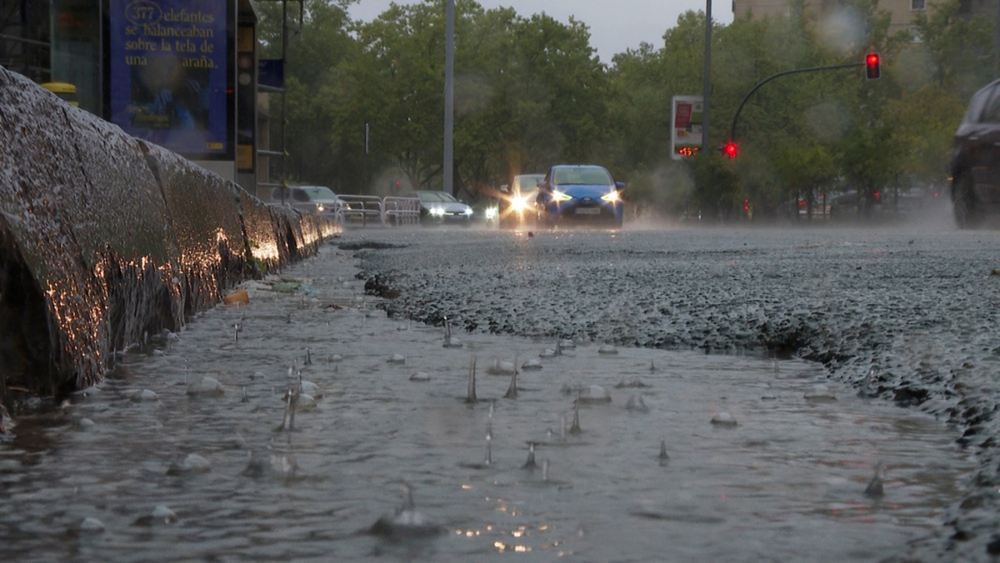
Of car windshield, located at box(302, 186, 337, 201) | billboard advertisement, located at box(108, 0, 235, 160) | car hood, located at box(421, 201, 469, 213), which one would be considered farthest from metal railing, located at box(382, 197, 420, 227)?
billboard advertisement, located at box(108, 0, 235, 160)

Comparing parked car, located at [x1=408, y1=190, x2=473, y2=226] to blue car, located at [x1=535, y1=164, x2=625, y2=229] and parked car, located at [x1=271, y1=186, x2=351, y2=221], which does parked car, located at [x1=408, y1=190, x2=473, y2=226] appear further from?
blue car, located at [x1=535, y1=164, x2=625, y2=229]

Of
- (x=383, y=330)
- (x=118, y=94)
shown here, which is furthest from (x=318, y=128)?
(x=383, y=330)

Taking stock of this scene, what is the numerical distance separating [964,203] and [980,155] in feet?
4.84

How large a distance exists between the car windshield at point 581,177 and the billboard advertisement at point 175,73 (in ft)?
42.4

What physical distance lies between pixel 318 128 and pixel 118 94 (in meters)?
57.6

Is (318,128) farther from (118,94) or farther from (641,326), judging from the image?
(641,326)

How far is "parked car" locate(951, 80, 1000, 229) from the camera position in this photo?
15.4 meters

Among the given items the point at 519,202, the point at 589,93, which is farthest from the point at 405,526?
the point at 589,93

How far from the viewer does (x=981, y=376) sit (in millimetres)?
3057

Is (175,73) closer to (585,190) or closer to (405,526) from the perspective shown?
(405,526)

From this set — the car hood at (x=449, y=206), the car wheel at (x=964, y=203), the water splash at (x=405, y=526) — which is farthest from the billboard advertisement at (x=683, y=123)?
the water splash at (x=405, y=526)

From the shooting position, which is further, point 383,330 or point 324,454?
point 383,330

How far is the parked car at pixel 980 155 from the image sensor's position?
15430mm

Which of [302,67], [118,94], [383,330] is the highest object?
[302,67]
